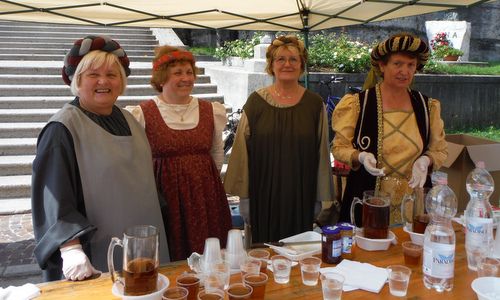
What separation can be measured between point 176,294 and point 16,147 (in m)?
5.84

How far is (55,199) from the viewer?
6.13 ft

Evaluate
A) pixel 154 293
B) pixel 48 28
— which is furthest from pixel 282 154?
pixel 48 28

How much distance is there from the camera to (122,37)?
10992mm

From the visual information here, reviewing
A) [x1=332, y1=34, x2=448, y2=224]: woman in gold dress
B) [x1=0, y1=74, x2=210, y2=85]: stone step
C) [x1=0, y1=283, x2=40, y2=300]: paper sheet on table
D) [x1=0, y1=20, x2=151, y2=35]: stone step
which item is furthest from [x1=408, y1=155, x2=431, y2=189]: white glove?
[x1=0, y1=20, x2=151, y2=35]: stone step

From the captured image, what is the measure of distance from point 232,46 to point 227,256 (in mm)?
8699

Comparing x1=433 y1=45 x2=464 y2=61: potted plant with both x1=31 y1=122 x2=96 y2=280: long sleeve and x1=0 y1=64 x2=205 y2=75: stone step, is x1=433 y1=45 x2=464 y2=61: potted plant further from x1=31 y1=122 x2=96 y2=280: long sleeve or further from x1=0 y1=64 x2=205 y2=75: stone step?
x1=31 y1=122 x2=96 y2=280: long sleeve

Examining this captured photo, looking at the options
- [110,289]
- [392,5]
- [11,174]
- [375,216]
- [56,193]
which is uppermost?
[392,5]

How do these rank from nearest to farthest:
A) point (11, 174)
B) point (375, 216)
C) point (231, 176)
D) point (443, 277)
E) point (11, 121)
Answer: point (443, 277) → point (375, 216) → point (231, 176) → point (11, 174) → point (11, 121)

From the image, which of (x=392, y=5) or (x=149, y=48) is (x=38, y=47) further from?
(x=392, y=5)

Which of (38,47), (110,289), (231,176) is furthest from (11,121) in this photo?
(110,289)

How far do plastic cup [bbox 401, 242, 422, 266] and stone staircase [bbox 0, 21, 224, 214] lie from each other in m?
4.87

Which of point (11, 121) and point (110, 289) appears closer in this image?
point (110, 289)

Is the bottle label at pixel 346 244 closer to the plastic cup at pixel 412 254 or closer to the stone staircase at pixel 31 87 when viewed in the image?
the plastic cup at pixel 412 254

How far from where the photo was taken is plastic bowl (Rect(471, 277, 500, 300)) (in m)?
1.60
